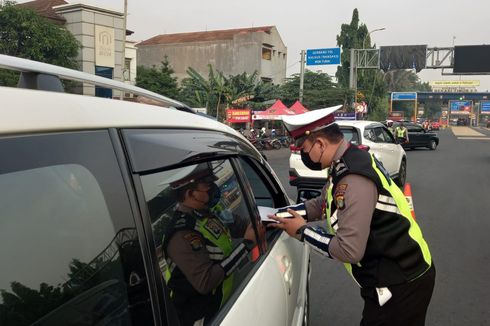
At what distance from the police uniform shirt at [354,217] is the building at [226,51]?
48.1m

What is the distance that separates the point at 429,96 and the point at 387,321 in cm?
10637

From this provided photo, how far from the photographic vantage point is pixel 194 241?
1566mm

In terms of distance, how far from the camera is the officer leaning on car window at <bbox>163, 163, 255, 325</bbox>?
1.35m

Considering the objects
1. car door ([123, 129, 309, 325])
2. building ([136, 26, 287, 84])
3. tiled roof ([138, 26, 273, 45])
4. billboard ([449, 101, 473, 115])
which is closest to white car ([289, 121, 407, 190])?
car door ([123, 129, 309, 325])

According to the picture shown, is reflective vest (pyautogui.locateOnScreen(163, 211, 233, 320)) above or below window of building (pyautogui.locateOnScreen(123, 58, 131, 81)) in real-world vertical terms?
below

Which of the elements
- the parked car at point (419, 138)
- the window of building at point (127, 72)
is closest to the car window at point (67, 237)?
the window of building at point (127, 72)

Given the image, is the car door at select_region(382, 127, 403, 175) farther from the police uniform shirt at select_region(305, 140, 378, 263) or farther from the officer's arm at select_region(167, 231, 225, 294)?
the officer's arm at select_region(167, 231, 225, 294)

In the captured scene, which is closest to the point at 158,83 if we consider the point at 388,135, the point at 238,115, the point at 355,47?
the point at 238,115

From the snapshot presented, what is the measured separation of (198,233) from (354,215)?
0.75 meters

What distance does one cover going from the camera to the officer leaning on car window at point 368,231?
2.02m

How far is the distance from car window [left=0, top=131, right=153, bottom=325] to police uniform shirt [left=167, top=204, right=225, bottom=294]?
10.7 inches

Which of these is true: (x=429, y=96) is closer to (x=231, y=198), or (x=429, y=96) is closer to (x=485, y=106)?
(x=485, y=106)

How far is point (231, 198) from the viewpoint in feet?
6.50

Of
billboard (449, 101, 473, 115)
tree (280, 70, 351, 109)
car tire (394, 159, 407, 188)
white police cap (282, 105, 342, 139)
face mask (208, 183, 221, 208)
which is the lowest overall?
car tire (394, 159, 407, 188)
